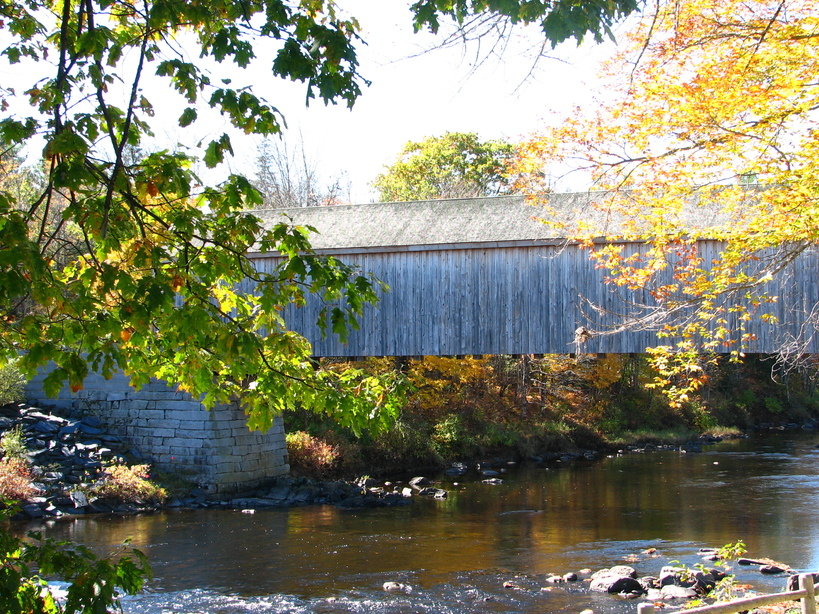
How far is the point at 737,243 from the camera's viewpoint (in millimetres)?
6141

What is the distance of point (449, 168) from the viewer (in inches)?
1008

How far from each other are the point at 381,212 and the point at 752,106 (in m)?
10.2

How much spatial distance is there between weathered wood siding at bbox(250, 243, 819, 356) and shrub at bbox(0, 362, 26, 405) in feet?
19.0

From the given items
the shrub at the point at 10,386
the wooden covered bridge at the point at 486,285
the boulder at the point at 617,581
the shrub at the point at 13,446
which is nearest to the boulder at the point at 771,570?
the boulder at the point at 617,581

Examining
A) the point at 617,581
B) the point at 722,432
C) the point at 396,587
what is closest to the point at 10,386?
the point at 396,587

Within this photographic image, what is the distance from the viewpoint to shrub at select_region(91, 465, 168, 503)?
41.9 feet

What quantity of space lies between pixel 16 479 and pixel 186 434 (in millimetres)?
2861

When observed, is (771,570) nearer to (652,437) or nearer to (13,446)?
(13,446)

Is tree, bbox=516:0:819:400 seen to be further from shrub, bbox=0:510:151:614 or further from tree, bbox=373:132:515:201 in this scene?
tree, bbox=373:132:515:201

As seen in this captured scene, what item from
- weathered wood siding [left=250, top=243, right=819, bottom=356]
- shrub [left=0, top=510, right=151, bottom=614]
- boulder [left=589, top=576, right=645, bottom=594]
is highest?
weathered wood siding [left=250, top=243, right=819, bottom=356]

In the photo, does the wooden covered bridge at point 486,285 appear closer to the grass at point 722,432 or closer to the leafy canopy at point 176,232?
the leafy canopy at point 176,232

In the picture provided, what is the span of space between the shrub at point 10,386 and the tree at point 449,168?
13.9 m

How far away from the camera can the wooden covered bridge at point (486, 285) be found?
12750 millimetres

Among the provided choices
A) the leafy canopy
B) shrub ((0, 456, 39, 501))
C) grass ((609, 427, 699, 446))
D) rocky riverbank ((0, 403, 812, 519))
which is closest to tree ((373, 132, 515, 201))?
grass ((609, 427, 699, 446))
